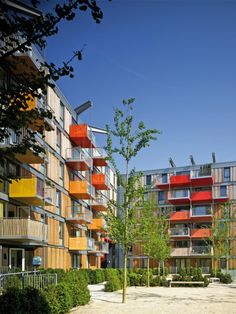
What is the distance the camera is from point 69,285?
19062mm

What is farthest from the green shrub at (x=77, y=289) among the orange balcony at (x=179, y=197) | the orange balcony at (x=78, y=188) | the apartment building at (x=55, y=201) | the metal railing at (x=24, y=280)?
the orange balcony at (x=179, y=197)

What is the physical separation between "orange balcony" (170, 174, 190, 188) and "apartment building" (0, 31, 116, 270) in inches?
680

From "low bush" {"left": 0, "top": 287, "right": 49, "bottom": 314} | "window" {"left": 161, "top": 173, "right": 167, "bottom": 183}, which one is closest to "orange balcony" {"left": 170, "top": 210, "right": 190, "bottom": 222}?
"window" {"left": 161, "top": 173, "right": 167, "bottom": 183}

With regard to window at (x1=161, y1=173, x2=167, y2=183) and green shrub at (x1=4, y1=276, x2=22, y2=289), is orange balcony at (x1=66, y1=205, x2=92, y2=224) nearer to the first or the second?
green shrub at (x1=4, y1=276, x2=22, y2=289)

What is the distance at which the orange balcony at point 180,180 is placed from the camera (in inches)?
2867

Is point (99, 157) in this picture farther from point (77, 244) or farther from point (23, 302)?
point (23, 302)

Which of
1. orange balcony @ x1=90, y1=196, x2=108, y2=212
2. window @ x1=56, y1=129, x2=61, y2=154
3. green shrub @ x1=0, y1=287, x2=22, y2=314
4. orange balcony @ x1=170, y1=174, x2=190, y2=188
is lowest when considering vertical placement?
green shrub @ x1=0, y1=287, x2=22, y2=314

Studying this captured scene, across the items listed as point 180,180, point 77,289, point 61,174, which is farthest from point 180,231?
point 77,289

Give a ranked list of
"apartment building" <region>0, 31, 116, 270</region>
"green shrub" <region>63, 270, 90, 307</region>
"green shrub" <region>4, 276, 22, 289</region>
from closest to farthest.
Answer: "green shrub" <region>4, 276, 22, 289</region> → "green shrub" <region>63, 270, 90, 307</region> → "apartment building" <region>0, 31, 116, 270</region>

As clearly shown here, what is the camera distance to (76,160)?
43844 mm

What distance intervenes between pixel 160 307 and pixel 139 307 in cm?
84

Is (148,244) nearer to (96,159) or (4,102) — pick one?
(96,159)

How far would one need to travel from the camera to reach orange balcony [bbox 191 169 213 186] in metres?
71.7

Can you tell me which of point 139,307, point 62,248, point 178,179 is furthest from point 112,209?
point 178,179
